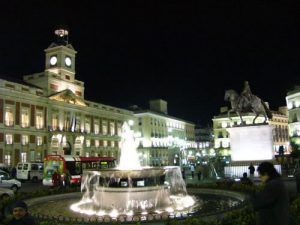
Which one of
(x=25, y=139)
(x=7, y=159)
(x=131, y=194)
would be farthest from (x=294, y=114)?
(x=131, y=194)

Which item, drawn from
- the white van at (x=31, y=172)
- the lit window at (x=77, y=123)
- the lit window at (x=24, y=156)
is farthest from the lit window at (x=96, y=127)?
the white van at (x=31, y=172)

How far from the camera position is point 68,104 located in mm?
63562

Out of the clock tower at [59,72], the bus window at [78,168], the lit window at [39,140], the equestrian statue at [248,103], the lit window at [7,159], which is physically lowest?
the bus window at [78,168]

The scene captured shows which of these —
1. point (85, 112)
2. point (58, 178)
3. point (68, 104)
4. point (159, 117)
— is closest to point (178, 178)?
point (58, 178)

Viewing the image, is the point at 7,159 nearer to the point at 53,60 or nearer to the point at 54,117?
the point at 54,117

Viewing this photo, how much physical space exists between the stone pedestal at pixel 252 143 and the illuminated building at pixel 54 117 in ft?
118

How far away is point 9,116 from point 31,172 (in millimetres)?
15048

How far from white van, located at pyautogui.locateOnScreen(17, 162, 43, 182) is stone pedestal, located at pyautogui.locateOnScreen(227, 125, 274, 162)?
24272 mm

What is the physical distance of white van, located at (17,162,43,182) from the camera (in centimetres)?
3966

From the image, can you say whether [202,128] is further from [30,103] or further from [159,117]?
[30,103]

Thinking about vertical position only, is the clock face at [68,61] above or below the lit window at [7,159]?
above

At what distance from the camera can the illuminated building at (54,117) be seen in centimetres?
5144

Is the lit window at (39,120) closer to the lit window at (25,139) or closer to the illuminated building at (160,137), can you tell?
the lit window at (25,139)

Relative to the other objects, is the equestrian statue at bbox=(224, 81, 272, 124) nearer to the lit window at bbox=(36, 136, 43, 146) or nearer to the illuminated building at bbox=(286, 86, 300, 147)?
the lit window at bbox=(36, 136, 43, 146)
